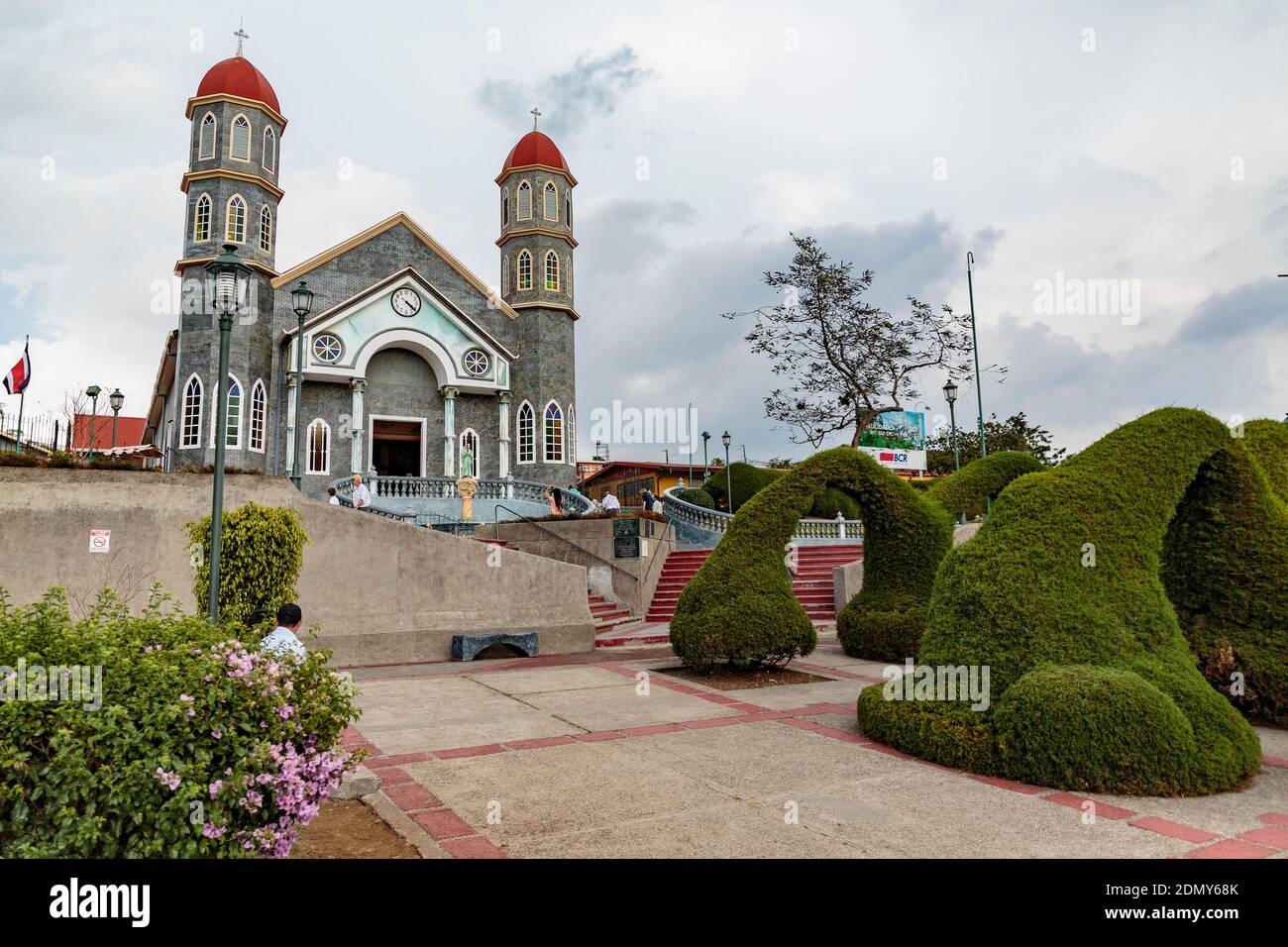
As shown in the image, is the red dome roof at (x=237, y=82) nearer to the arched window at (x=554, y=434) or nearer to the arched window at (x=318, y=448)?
the arched window at (x=318, y=448)

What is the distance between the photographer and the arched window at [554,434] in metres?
30.2

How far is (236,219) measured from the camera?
88.0 ft

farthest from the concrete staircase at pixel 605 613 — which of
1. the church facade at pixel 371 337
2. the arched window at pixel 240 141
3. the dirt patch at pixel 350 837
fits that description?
the arched window at pixel 240 141

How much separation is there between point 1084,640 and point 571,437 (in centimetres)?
2540

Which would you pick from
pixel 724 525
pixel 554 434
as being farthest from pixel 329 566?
pixel 554 434

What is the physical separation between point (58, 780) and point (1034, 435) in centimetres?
4614

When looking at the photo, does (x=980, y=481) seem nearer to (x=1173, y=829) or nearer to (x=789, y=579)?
(x=789, y=579)

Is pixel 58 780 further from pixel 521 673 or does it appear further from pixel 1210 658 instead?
pixel 1210 658

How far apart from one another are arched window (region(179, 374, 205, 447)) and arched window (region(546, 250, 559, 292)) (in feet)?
43.6

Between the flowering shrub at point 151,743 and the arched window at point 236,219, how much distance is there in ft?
88.3

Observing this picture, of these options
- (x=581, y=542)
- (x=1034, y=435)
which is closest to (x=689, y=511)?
(x=581, y=542)

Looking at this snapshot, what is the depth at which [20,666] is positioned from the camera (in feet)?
10.7

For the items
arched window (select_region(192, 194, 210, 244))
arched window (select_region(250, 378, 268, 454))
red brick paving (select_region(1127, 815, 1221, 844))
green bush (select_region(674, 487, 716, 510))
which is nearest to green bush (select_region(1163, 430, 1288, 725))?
red brick paving (select_region(1127, 815, 1221, 844))

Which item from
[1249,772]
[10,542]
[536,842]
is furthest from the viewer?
[10,542]
